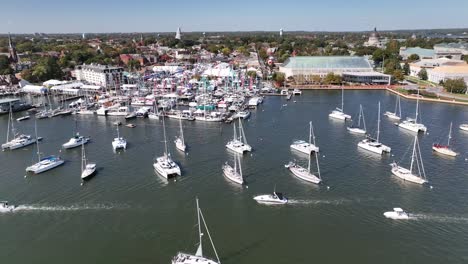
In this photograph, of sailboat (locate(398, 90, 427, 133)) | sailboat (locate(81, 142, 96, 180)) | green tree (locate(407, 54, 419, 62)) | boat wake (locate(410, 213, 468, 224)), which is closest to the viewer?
boat wake (locate(410, 213, 468, 224))

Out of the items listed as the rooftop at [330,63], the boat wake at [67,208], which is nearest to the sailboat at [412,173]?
the boat wake at [67,208]

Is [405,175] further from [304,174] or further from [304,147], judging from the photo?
[304,147]

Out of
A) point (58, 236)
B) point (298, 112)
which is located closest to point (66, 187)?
point (58, 236)

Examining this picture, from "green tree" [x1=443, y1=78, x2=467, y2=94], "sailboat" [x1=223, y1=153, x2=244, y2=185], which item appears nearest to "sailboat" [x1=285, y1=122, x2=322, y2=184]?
"sailboat" [x1=223, y1=153, x2=244, y2=185]

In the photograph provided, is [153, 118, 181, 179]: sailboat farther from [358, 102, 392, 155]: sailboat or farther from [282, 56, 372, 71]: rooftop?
[282, 56, 372, 71]: rooftop

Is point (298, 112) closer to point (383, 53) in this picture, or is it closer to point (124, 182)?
point (124, 182)

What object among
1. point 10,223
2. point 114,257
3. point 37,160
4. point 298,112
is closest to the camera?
point 114,257
